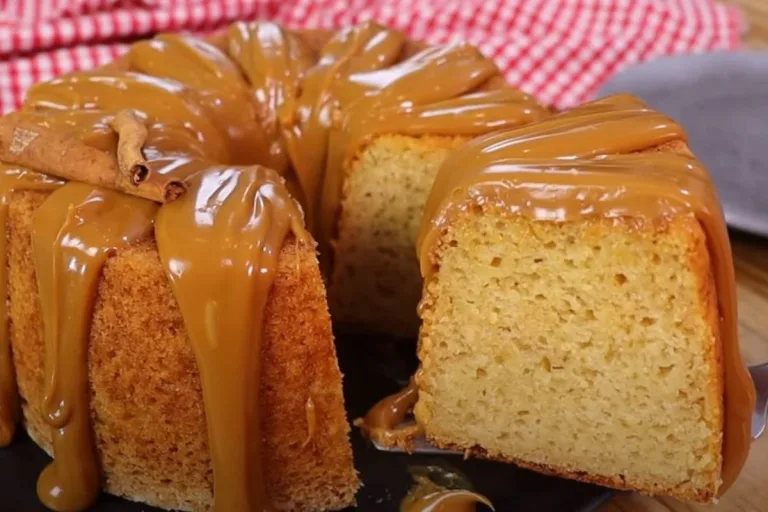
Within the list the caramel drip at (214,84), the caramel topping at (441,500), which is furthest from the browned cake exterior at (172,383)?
the caramel drip at (214,84)

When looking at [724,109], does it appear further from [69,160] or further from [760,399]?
[69,160]

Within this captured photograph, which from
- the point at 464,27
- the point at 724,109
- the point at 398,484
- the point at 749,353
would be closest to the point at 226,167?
the point at 398,484

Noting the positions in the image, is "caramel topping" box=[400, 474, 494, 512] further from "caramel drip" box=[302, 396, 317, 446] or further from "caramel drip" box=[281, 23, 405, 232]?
"caramel drip" box=[281, 23, 405, 232]

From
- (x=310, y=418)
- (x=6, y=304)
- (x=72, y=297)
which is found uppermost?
(x=72, y=297)

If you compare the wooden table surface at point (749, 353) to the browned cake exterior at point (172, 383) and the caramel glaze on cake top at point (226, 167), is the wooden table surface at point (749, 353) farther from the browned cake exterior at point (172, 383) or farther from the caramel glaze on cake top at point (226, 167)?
the caramel glaze on cake top at point (226, 167)

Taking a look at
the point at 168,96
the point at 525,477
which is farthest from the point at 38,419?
the point at 525,477

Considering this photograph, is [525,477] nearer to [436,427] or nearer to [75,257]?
[436,427]
